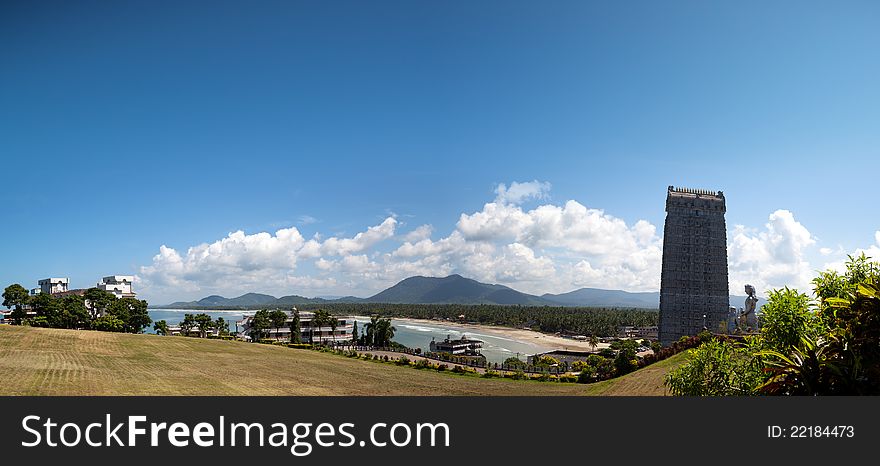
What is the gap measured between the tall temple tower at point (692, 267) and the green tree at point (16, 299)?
11399 centimetres

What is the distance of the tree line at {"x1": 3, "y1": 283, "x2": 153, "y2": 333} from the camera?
85875 millimetres

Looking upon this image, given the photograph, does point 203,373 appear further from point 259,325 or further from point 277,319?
point 277,319

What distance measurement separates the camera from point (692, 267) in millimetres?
90125

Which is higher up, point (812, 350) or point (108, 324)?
point (812, 350)

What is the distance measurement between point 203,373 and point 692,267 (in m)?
80.7

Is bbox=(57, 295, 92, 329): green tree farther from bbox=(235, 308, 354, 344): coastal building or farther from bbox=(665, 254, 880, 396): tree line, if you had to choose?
bbox=(665, 254, 880, 396): tree line

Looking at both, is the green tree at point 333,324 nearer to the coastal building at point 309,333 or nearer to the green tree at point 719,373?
the coastal building at point 309,333

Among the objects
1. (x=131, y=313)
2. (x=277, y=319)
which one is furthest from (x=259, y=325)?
(x=131, y=313)

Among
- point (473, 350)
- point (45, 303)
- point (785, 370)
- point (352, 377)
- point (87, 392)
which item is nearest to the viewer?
point (785, 370)

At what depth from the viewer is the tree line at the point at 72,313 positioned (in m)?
85.9
